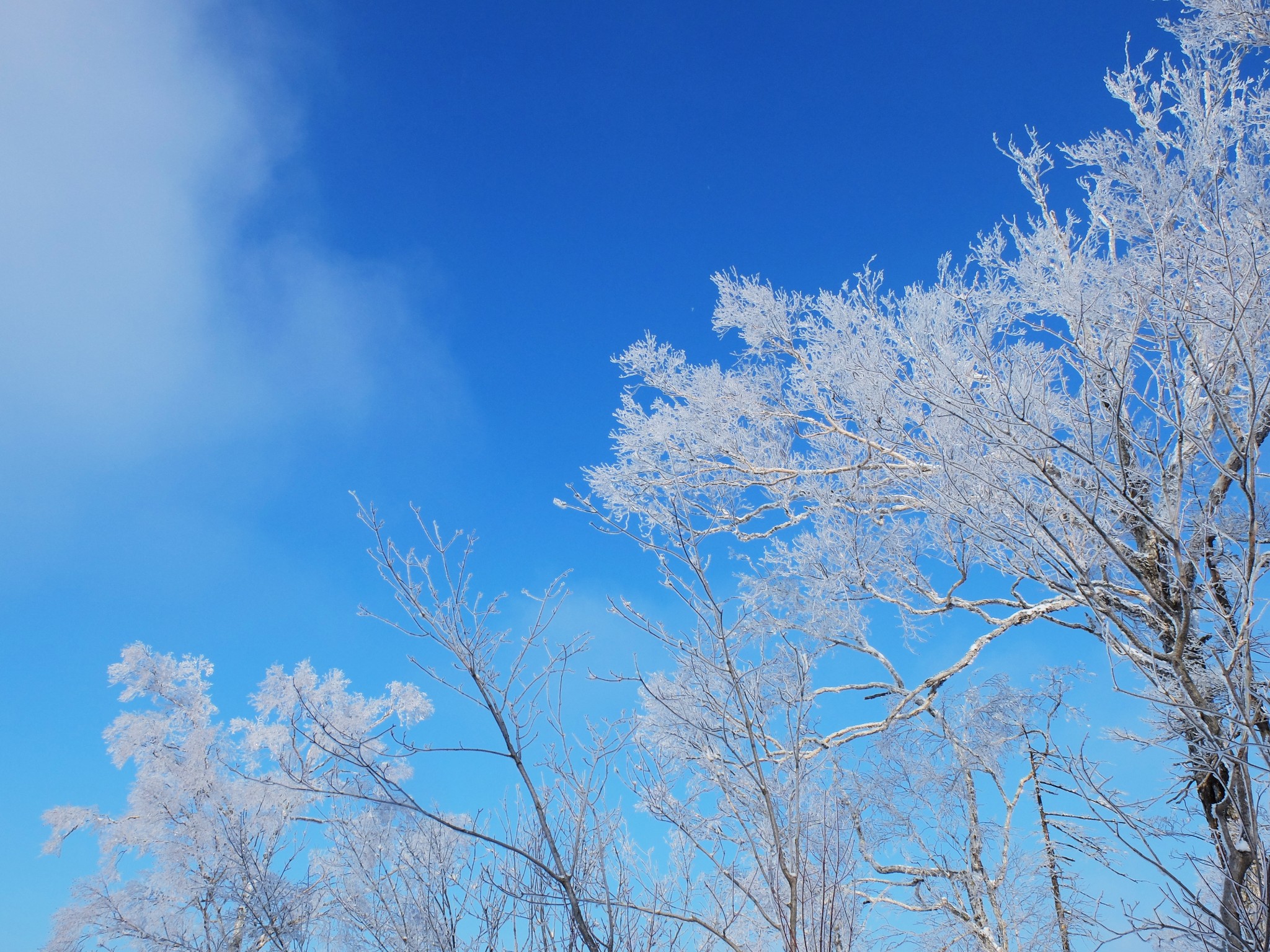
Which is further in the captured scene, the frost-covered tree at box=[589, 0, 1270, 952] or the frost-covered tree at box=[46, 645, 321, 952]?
the frost-covered tree at box=[46, 645, 321, 952]

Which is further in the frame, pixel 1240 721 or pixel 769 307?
pixel 769 307

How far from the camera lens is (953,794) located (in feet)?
22.6

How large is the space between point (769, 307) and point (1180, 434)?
4.97 m

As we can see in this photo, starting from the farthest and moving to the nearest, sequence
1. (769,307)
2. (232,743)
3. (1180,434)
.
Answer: (232,743)
(769,307)
(1180,434)

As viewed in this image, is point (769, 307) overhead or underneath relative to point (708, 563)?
overhead

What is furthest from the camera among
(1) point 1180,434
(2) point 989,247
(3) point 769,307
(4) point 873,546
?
(3) point 769,307

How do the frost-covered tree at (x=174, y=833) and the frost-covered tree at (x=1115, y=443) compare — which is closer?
the frost-covered tree at (x=1115, y=443)

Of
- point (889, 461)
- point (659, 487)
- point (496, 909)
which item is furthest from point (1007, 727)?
point (496, 909)

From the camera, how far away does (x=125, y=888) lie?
8.11 m

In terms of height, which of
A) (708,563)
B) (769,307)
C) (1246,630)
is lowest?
(1246,630)

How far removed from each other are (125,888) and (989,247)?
406 inches

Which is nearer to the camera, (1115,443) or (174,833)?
(1115,443)

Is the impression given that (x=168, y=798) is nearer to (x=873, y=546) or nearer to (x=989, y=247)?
(x=873, y=546)

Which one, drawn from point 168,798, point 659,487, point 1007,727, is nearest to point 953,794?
point 1007,727
